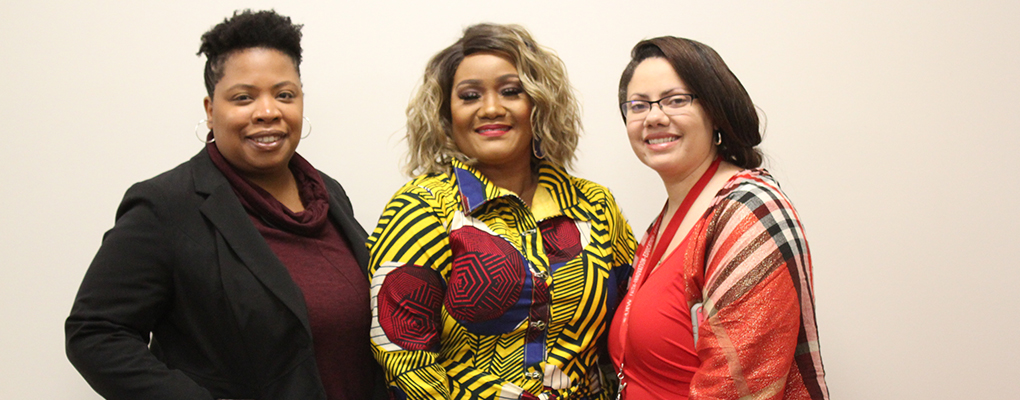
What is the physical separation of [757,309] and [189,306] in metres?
1.36

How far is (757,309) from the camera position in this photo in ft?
4.65

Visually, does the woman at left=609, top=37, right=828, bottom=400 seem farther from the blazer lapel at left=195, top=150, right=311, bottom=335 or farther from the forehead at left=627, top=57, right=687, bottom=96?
the blazer lapel at left=195, top=150, right=311, bottom=335

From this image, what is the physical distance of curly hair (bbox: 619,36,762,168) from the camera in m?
1.66

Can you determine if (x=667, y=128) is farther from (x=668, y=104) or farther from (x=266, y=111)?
(x=266, y=111)

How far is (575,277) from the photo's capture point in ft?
5.84

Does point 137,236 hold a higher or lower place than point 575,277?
higher

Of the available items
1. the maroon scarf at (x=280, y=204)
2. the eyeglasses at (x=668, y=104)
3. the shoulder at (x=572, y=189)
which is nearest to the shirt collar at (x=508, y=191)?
the shoulder at (x=572, y=189)

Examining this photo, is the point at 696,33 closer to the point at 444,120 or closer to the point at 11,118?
the point at 444,120

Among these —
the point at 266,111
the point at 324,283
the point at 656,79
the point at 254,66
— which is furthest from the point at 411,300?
the point at 656,79

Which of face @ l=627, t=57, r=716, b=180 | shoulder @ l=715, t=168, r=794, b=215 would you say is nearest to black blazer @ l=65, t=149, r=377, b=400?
face @ l=627, t=57, r=716, b=180

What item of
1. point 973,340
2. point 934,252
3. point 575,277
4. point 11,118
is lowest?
point 973,340

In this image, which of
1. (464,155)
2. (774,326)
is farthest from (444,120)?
(774,326)

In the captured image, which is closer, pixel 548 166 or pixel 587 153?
pixel 548 166

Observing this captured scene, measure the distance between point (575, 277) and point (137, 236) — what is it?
3.58 feet
